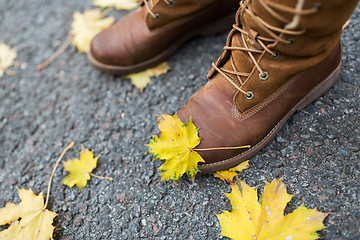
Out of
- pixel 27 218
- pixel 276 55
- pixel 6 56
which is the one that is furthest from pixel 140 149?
pixel 6 56

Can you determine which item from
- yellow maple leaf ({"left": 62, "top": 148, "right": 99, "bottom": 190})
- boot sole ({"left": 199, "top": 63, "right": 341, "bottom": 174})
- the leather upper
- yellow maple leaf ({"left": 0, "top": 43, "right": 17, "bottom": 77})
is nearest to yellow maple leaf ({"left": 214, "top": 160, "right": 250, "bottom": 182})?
boot sole ({"left": 199, "top": 63, "right": 341, "bottom": 174})

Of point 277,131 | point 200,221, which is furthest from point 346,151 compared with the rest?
point 200,221

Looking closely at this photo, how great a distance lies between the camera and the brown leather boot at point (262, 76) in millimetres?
1024

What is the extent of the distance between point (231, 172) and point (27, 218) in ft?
2.99

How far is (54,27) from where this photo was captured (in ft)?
7.60

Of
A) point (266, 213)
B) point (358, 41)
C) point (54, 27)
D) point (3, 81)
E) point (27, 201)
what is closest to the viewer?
point (266, 213)

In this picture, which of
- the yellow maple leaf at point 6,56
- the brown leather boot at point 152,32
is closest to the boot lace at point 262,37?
the brown leather boot at point 152,32

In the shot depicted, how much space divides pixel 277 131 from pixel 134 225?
29.4 inches

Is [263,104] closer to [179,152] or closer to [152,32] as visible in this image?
[179,152]

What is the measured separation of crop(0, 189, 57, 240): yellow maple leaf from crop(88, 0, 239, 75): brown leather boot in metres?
0.81

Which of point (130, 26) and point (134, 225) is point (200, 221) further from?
point (130, 26)

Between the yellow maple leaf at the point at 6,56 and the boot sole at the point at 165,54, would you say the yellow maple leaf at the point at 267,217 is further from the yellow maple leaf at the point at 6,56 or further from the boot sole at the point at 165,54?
the yellow maple leaf at the point at 6,56

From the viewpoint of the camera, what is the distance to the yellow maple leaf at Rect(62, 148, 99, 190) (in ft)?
4.89

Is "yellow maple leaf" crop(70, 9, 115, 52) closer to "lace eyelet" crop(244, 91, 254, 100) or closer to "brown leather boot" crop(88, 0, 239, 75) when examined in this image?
"brown leather boot" crop(88, 0, 239, 75)
